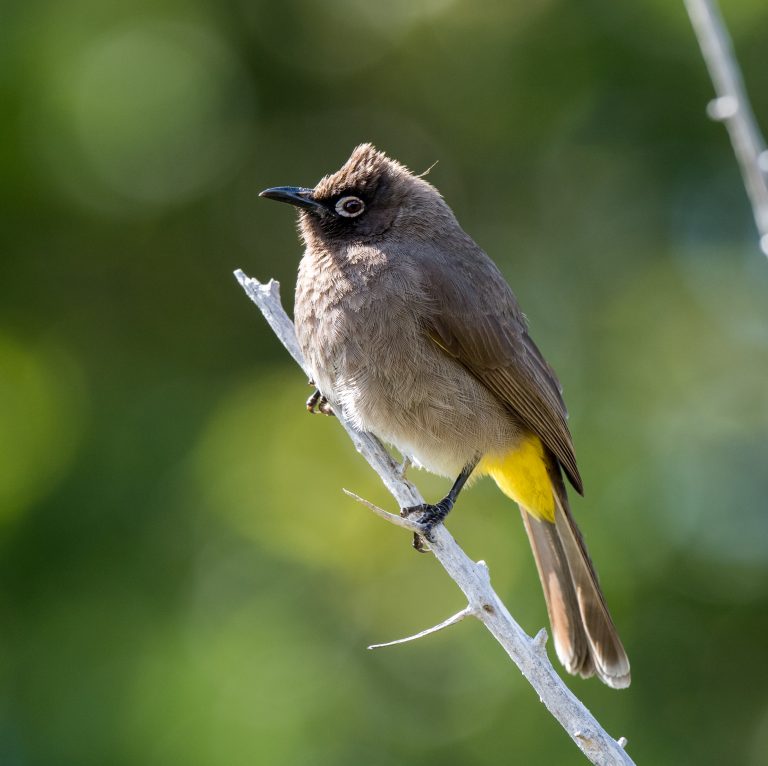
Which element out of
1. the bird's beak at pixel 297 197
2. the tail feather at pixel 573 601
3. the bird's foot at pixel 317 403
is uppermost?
the bird's beak at pixel 297 197

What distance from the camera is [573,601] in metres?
4.57

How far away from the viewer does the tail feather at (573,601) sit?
14.4 feet

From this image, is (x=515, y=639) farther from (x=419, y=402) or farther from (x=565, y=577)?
(x=565, y=577)

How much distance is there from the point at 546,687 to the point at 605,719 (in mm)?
2303

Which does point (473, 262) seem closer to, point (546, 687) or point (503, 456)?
point (503, 456)

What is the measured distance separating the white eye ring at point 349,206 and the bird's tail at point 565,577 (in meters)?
1.19

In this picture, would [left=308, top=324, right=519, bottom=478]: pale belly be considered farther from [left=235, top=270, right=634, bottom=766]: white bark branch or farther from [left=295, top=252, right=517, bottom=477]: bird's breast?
[left=235, top=270, right=634, bottom=766]: white bark branch

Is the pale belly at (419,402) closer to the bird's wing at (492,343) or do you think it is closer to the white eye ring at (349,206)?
the bird's wing at (492,343)

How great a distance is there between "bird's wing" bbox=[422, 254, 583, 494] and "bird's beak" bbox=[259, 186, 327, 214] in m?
0.53

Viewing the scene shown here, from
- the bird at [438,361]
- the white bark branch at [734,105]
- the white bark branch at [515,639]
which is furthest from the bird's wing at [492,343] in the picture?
the white bark branch at [734,105]

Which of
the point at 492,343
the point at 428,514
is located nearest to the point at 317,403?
the point at 492,343

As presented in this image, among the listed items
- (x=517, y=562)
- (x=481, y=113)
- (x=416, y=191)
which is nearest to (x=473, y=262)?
(x=416, y=191)

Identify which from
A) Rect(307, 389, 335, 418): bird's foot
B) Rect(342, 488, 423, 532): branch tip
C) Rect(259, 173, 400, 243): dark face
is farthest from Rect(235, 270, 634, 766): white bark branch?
Rect(259, 173, 400, 243): dark face

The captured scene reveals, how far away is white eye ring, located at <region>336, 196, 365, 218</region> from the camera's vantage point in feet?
15.0
